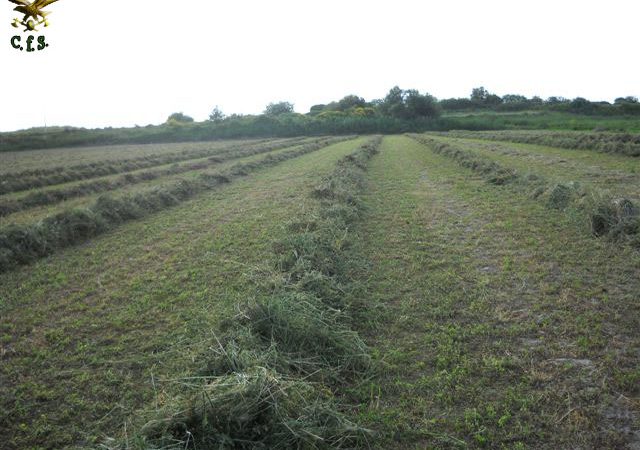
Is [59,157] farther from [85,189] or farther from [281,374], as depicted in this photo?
[281,374]

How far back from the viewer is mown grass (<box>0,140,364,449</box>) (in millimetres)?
3504

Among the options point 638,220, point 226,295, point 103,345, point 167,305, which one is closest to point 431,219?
point 638,220

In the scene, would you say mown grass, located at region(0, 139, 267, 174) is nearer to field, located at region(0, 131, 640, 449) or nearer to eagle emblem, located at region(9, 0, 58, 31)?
field, located at region(0, 131, 640, 449)

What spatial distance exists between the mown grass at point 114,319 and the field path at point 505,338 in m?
1.84

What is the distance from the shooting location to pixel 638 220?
22.7 ft

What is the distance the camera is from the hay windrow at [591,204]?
6.90 metres

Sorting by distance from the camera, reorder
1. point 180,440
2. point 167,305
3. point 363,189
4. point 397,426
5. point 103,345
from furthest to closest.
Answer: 1. point 363,189
2. point 167,305
3. point 103,345
4. point 397,426
5. point 180,440

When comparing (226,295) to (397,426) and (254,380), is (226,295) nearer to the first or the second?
(254,380)

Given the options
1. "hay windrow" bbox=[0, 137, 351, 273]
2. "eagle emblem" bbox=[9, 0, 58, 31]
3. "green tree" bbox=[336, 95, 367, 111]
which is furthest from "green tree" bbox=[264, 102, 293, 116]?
"eagle emblem" bbox=[9, 0, 58, 31]

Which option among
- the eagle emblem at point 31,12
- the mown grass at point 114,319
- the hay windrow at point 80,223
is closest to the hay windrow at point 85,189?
the hay windrow at point 80,223

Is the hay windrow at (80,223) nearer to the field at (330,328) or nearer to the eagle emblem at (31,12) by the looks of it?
the field at (330,328)

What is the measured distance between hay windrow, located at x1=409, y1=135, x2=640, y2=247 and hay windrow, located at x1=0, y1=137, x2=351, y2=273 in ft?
32.6

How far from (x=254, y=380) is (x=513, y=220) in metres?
7.38

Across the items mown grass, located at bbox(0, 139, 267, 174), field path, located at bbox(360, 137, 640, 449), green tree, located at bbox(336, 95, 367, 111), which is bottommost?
field path, located at bbox(360, 137, 640, 449)
